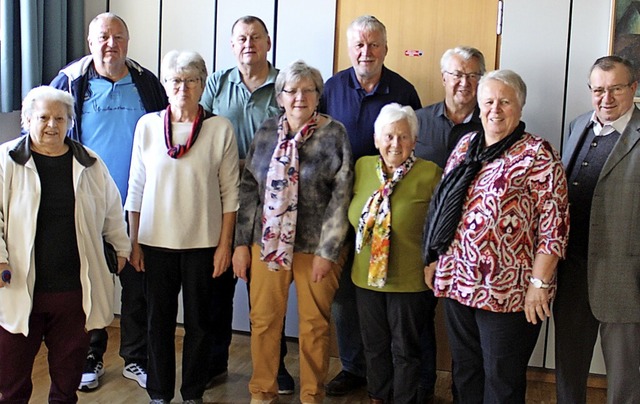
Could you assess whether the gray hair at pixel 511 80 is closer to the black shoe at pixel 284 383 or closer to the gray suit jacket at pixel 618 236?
the gray suit jacket at pixel 618 236

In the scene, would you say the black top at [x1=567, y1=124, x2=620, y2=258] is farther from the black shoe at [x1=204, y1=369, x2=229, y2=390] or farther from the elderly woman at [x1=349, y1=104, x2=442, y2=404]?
the black shoe at [x1=204, y1=369, x2=229, y2=390]

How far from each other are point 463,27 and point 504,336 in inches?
72.3

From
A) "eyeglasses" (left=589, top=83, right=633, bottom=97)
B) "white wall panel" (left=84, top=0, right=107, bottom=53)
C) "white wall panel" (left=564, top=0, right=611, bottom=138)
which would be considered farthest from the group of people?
"white wall panel" (left=84, top=0, right=107, bottom=53)

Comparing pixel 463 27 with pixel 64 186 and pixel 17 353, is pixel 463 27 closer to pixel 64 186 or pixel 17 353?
pixel 64 186

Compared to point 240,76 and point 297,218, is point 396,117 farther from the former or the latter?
point 240,76

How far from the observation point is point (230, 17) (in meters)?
4.00

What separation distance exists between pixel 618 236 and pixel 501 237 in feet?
1.54

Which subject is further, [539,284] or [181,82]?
[181,82]

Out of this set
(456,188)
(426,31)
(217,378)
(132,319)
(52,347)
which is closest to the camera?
(456,188)

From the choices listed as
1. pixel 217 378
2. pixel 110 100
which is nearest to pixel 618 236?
pixel 217 378

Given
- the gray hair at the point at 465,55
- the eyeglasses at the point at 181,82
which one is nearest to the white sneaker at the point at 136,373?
the eyeglasses at the point at 181,82

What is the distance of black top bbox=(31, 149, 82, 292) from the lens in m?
2.65

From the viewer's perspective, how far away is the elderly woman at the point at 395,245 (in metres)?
2.83

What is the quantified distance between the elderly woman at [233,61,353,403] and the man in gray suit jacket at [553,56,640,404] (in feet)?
2.98
